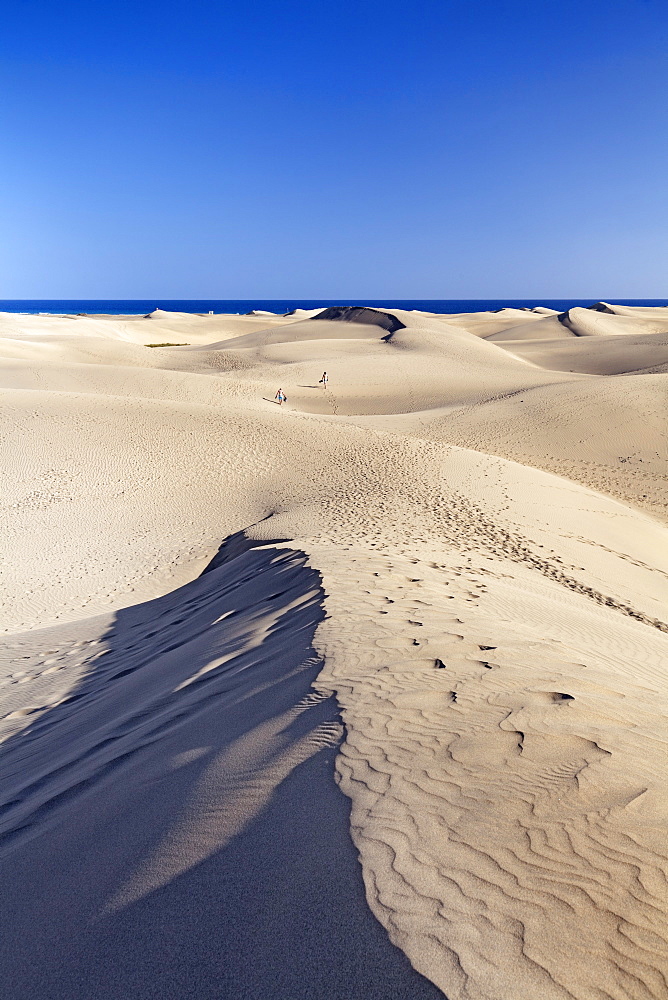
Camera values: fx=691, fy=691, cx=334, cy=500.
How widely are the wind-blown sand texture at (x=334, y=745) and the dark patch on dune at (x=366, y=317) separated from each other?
36.5m

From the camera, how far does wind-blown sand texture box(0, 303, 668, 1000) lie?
2262mm

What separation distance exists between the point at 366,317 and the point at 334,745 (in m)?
52.3

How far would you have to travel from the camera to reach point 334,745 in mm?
3461

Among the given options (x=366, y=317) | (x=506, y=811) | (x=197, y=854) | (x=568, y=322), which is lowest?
(x=197, y=854)

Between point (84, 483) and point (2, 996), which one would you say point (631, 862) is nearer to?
point (2, 996)

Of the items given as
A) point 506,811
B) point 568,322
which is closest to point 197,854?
point 506,811

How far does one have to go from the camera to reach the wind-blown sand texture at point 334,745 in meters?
2.26

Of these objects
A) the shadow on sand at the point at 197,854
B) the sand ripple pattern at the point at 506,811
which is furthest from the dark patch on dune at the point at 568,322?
the shadow on sand at the point at 197,854

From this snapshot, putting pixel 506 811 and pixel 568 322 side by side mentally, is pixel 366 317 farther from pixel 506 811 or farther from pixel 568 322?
pixel 506 811

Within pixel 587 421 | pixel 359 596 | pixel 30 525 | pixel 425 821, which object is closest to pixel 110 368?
pixel 30 525

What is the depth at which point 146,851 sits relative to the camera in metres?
3.03

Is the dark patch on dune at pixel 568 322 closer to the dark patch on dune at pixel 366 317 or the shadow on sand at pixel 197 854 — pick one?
the dark patch on dune at pixel 366 317

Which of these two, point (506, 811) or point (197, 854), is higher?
point (506, 811)

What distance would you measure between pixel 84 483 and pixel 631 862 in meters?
14.7
